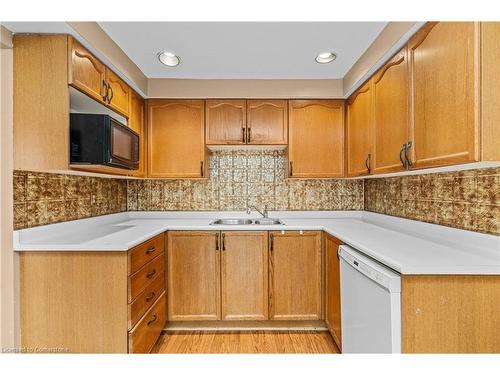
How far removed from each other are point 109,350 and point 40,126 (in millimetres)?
1295

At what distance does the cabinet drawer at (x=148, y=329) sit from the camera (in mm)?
1643

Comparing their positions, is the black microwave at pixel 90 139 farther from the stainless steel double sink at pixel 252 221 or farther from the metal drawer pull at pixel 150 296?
the stainless steel double sink at pixel 252 221

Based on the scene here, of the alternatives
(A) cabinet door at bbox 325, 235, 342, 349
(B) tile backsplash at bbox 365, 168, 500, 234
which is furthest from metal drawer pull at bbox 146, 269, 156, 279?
(B) tile backsplash at bbox 365, 168, 500, 234

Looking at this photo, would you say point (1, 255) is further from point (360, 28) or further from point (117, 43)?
point (360, 28)

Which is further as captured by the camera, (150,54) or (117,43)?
(150,54)

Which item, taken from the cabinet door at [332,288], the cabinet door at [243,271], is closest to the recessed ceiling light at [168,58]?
the cabinet door at [243,271]

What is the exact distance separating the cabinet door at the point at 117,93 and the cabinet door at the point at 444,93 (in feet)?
6.13

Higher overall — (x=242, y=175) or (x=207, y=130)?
(x=207, y=130)

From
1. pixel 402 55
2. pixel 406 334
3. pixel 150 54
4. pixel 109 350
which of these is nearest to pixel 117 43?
pixel 150 54

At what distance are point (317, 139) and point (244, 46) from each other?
1080 mm

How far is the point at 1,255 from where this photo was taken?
1461 mm

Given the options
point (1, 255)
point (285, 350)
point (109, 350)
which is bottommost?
point (285, 350)

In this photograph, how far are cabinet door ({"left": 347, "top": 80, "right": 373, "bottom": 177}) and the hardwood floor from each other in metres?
1.34

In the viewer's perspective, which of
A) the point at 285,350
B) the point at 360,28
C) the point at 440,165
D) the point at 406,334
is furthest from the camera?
the point at 285,350
